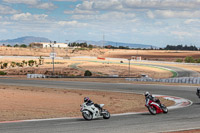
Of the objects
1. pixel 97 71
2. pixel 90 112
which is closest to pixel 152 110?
pixel 90 112

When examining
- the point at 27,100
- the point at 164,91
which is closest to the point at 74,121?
the point at 27,100

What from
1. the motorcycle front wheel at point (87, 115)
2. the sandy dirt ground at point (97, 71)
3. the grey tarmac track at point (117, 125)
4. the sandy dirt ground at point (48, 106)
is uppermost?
the sandy dirt ground at point (97, 71)

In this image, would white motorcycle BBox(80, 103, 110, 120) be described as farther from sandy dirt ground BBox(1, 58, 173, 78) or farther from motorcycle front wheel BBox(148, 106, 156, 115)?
sandy dirt ground BBox(1, 58, 173, 78)

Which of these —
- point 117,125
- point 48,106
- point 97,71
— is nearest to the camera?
point 117,125

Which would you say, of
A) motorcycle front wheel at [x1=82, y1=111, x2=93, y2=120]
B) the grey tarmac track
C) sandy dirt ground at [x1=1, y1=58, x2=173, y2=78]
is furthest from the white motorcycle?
sandy dirt ground at [x1=1, y1=58, x2=173, y2=78]

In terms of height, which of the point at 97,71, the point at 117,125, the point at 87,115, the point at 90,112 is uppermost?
the point at 97,71

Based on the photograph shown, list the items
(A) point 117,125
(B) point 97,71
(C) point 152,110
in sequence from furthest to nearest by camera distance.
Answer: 1. (B) point 97,71
2. (C) point 152,110
3. (A) point 117,125

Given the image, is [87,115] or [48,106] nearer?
[87,115]

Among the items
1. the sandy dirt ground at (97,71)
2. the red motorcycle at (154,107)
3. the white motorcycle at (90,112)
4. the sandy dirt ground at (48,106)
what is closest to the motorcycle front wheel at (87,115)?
the white motorcycle at (90,112)

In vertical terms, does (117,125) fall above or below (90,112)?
below

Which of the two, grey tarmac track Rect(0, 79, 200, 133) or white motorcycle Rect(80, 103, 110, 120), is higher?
white motorcycle Rect(80, 103, 110, 120)

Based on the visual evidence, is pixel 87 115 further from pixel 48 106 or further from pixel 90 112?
pixel 48 106

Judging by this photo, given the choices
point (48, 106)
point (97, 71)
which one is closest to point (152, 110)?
point (48, 106)

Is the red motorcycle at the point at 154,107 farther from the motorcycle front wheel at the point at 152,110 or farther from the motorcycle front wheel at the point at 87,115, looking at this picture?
the motorcycle front wheel at the point at 87,115
